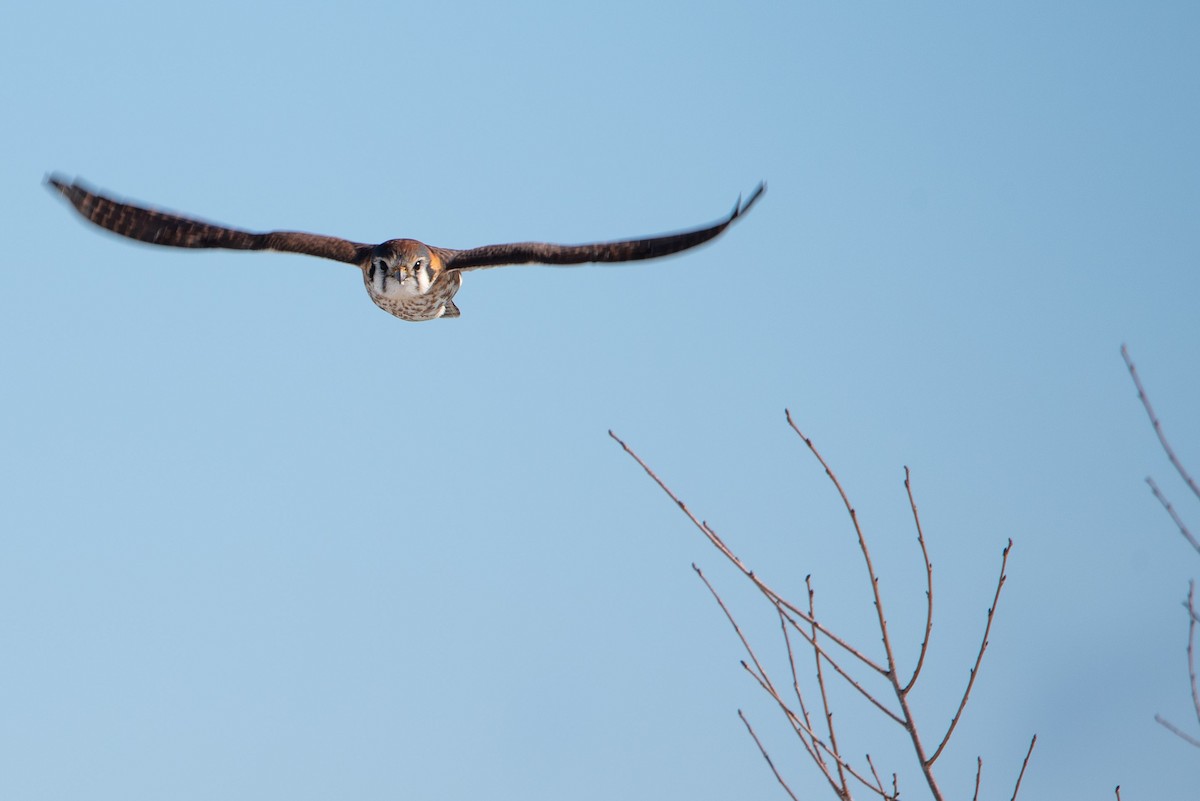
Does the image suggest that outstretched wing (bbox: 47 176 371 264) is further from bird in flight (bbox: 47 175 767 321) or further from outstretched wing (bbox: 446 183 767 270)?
outstretched wing (bbox: 446 183 767 270)

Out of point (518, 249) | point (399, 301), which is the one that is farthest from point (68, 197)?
point (518, 249)

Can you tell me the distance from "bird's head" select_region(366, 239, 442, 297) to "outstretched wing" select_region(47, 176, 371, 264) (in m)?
0.70

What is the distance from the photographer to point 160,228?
41.2ft

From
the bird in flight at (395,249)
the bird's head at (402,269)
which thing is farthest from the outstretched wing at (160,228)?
the bird's head at (402,269)

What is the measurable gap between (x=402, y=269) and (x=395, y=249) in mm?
237

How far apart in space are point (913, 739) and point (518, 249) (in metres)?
7.74

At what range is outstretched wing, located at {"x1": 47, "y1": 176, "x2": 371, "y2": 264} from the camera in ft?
41.0

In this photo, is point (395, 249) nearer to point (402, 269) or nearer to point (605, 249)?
point (402, 269)

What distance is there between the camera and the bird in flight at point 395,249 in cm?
1181

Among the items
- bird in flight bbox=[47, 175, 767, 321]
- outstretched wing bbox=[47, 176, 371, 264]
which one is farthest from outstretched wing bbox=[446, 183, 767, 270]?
outstretched wing bbox=[47, 176, 371, 264]

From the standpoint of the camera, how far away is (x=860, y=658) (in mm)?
5277

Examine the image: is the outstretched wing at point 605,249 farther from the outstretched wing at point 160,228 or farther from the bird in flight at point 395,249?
the outstretched wing at point 160,228

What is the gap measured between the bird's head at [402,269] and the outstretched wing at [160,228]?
70cm

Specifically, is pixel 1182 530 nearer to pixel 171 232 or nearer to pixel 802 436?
pixel 802 436
